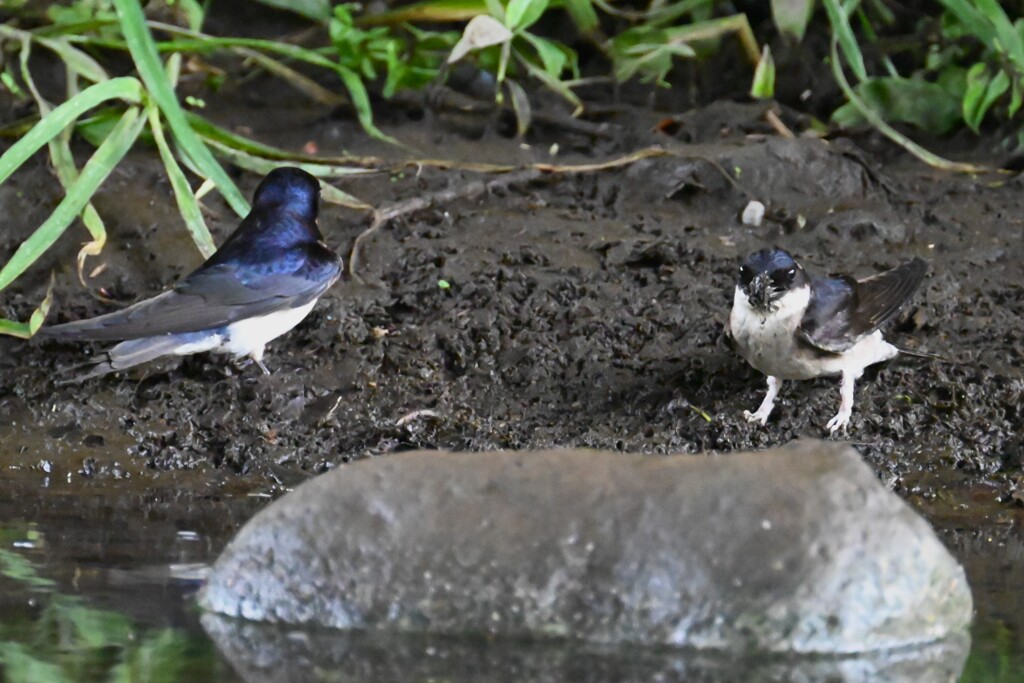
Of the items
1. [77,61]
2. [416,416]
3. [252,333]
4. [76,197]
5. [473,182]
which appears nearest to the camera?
[416,416]

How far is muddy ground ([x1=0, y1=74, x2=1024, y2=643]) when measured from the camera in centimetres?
521

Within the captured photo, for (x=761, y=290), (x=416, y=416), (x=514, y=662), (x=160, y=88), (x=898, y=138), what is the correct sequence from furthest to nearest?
1. (x=898, y=138)
2. (x=160, y=88)
3. (x=416, y=416)
4. (x=761, y=290)
5. (x=514, y=662)

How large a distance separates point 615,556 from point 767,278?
79.5 inches

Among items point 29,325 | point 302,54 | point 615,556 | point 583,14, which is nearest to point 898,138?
point 583,14

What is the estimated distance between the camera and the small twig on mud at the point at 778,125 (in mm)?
7477

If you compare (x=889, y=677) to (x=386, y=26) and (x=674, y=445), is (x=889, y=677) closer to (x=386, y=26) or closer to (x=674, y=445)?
(x=674, y=445)

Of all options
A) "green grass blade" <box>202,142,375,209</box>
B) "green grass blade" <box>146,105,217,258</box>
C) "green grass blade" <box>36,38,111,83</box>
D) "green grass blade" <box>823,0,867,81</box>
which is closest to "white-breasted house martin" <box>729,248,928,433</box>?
"green grass blade" <box>823,0,867,81</box>

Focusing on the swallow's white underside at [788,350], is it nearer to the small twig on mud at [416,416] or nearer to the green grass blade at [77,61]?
Answer: the small twig on mud at [416,416]

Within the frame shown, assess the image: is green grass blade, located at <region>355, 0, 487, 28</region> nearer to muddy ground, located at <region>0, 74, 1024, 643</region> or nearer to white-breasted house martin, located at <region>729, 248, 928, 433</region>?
muddy ground, located at <region>0, 74, 1024, 643</region>

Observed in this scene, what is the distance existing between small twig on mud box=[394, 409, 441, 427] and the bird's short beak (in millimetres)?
1140

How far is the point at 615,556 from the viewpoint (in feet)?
11.5

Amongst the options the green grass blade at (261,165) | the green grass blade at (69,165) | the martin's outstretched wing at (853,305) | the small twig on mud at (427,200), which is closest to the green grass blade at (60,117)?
the green grass blade at (69,165)

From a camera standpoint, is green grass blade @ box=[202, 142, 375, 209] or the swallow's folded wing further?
green grass blade @ box=[202, 142, 375, 209]

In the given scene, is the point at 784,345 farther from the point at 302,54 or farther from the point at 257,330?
the point at 302,54
